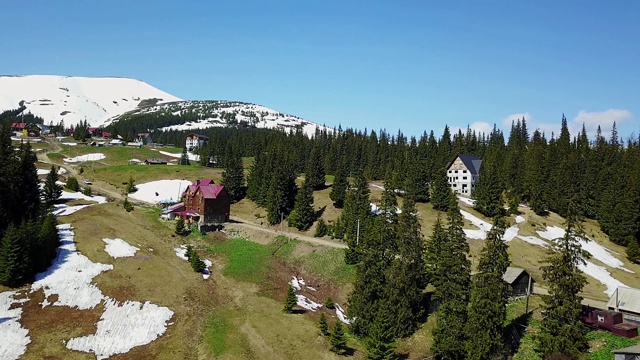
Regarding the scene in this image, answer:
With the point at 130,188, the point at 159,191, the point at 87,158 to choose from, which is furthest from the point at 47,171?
the point at 159,191

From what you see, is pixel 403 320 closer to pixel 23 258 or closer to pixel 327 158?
pixel 23 258

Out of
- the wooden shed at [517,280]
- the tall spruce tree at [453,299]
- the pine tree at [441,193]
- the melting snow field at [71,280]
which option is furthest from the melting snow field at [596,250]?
the melting snow field at [71,280]

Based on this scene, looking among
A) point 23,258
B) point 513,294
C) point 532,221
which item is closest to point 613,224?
point 532,221

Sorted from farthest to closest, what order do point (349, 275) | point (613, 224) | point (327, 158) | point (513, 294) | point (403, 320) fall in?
point (327, 158)
point (613, 224)
point (349, 275)
point (513, 294)
point (403, 320)

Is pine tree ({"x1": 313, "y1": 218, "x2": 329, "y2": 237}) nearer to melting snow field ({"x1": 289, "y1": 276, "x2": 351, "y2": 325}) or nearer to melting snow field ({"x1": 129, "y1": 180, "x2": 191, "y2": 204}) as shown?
melting snow field ({"x1": 289, "y1": 276, "x2": 351, "y2": 325})

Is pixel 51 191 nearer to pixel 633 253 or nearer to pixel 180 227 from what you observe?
pixel 180 227

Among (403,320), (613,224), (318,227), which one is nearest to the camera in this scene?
(403,320)

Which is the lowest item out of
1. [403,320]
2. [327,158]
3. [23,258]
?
[403,320]

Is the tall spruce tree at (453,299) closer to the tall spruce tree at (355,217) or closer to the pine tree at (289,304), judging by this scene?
the pine tree at (289,304)
